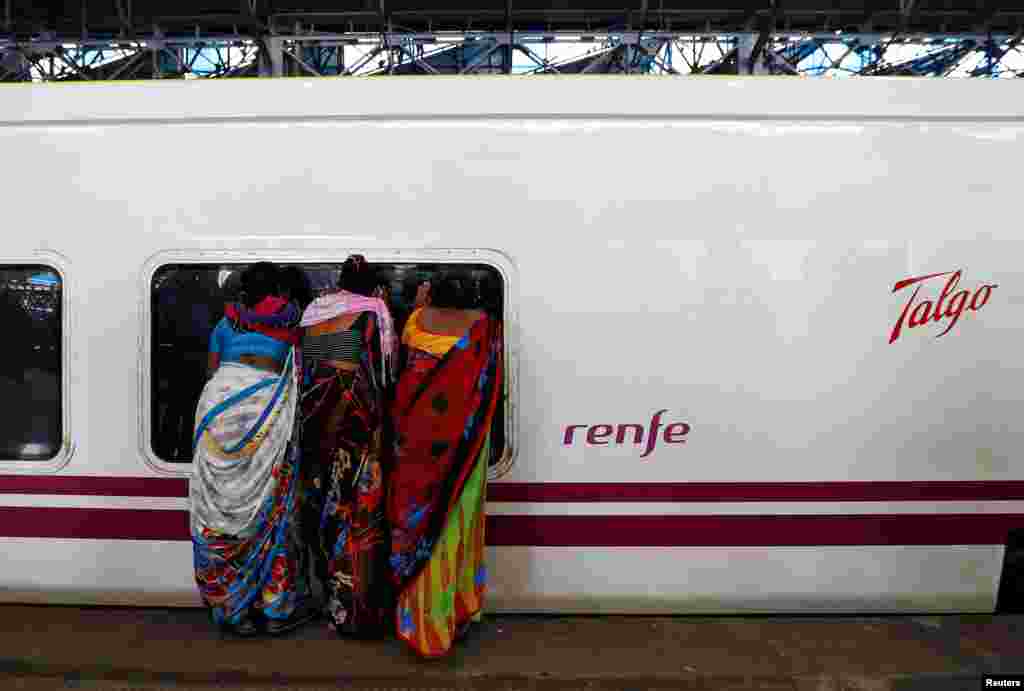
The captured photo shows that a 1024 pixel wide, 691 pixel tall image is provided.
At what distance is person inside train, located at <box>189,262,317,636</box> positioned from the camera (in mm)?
2174

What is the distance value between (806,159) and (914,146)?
1.37 ft

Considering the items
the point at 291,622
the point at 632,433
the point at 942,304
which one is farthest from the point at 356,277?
the point at 942,304

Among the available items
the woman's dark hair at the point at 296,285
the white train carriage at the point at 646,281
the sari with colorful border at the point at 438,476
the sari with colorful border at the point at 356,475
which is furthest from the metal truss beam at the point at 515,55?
the sari with colorful border at the point at 438,476

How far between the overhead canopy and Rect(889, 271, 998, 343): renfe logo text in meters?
4.85

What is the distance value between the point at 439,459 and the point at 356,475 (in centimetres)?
36

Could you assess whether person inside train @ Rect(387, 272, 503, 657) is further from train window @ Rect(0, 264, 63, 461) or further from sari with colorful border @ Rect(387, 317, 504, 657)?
train window @ Rect(0, 264, 63, 461)

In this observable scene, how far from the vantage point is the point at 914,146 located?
2307 millimetres

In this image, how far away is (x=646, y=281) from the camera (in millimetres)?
2307

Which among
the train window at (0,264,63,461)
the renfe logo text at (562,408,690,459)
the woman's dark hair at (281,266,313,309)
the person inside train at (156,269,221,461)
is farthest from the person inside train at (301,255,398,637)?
the train window at (0,264,63,461)

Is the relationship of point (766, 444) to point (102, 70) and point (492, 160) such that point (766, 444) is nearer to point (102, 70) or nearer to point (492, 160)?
point (492, 160)

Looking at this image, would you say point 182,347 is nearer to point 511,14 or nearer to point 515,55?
point 511,14

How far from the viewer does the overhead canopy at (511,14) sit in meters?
6.40

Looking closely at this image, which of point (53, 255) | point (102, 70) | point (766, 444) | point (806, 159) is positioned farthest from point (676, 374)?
point (102, 70)

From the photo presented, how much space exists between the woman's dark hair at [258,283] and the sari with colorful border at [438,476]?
578 mm
